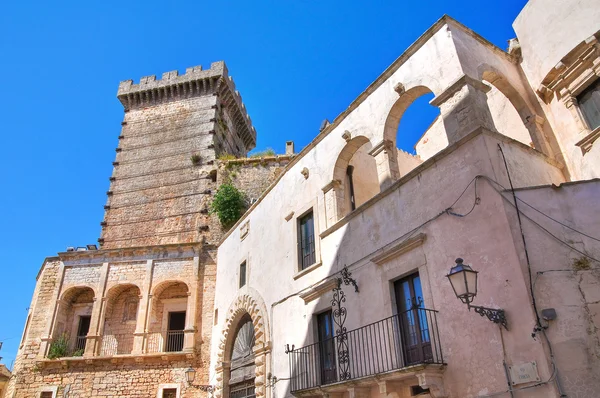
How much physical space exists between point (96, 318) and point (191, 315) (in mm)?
4012

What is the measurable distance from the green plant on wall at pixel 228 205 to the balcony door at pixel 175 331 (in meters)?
4.96

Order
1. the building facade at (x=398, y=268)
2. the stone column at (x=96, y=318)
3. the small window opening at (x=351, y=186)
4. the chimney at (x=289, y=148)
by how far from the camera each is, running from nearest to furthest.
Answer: the building facade at (x=398, y=268)
the small window opening at (x=351, y=186)
the stone column at (x=96, y=318)
the chimney at (x=289, y=148)

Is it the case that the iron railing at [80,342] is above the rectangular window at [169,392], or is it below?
above

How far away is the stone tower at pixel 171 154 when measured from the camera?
24.3 meters

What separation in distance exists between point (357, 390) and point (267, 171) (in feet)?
53.8

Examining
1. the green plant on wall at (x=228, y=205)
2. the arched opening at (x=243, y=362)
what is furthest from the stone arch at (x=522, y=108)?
the green plant on wall at (x=228, y=205)

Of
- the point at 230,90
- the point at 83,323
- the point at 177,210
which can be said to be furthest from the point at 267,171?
the point at 83,323

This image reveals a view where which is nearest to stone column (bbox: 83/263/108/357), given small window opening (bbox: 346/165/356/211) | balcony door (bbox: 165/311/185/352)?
balcony door (bbox: 165/311/185/352)

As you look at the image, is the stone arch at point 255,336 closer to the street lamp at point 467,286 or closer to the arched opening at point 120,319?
the arched opening at point 120,319

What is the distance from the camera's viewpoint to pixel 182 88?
28.8 meters

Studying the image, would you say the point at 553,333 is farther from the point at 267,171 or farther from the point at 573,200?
the point at 267,171

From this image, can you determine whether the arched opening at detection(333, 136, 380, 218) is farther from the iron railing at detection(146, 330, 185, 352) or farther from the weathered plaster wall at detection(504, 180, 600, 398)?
the iron railing at detection(146, 330, 185, 352)

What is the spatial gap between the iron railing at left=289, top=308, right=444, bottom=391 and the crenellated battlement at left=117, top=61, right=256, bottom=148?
21.0m

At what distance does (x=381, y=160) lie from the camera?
10555mm
